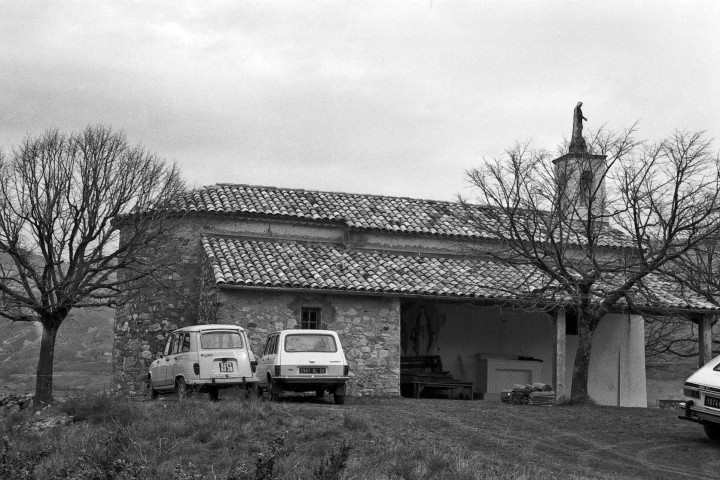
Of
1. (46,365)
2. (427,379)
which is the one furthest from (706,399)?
(46,365)

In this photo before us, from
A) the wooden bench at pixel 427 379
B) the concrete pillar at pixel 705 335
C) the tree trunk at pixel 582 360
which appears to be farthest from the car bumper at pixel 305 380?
the concrete pillar at pixel 705 335

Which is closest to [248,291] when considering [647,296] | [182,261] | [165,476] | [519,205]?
[182,261]

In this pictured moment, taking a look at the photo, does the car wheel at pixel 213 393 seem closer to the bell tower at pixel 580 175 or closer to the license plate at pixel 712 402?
the bell tower at pixel 580 175

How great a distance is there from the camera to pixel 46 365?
22609 millimetres

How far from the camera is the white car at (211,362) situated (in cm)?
1947

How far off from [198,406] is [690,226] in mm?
11852

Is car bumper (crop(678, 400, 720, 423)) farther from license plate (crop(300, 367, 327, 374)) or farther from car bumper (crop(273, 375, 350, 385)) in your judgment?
license plate (crop(300, 367, 327, 374))

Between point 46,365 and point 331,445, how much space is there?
1188 centimetres

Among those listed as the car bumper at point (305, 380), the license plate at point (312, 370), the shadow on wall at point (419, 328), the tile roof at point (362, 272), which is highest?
the tile roof at point (362, 272)

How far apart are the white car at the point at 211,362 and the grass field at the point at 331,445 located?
2.53 m

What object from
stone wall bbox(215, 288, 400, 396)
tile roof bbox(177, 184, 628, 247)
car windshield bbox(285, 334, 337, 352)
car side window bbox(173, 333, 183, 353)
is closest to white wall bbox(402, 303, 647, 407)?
tile roof bbox(177, 184, 628, 247)

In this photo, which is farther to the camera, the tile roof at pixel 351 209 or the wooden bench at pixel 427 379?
the tile roof at pixel 351 209

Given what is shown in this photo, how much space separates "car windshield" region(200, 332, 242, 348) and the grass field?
3040 millimetres

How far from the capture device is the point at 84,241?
910 inches
